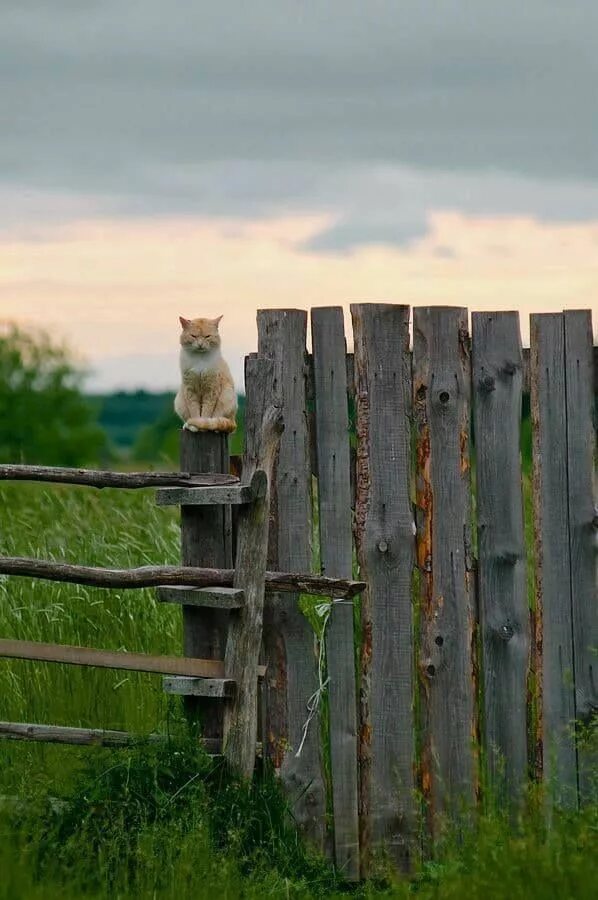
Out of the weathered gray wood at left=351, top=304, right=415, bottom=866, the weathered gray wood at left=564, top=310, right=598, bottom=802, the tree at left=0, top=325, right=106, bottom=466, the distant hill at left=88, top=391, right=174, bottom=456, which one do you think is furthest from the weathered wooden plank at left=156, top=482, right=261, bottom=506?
the distant hill at left=88, top=391, right=174, bottom=456

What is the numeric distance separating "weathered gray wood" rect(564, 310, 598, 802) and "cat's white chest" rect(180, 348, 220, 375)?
1.62 meters

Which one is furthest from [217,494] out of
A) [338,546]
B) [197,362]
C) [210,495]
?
[197,362]

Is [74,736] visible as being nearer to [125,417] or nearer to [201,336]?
[201,336]

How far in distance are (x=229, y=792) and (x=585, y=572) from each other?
1832 mm

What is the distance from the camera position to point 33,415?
1917 inches

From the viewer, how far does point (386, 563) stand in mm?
5344

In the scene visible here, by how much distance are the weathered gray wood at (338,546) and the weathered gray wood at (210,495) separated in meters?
0.37

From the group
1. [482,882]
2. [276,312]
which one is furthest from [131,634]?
[482,882]

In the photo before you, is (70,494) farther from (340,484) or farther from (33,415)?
(33,415)

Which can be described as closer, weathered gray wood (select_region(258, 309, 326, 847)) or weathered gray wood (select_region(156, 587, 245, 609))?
weathered gray wood (select_region(156, 587, 245, 609))

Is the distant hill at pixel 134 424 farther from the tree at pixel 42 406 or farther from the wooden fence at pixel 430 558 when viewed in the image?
the wooden fence at pixel 430 558

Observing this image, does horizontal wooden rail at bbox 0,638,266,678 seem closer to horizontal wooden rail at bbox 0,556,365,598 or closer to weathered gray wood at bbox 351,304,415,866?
horizontal wooden rail at bbox 0,556,365,598

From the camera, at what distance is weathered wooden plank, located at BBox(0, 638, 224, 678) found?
529 cm

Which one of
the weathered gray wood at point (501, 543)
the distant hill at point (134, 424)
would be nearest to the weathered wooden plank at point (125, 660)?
the weathered gray wood at point (501, 543)
